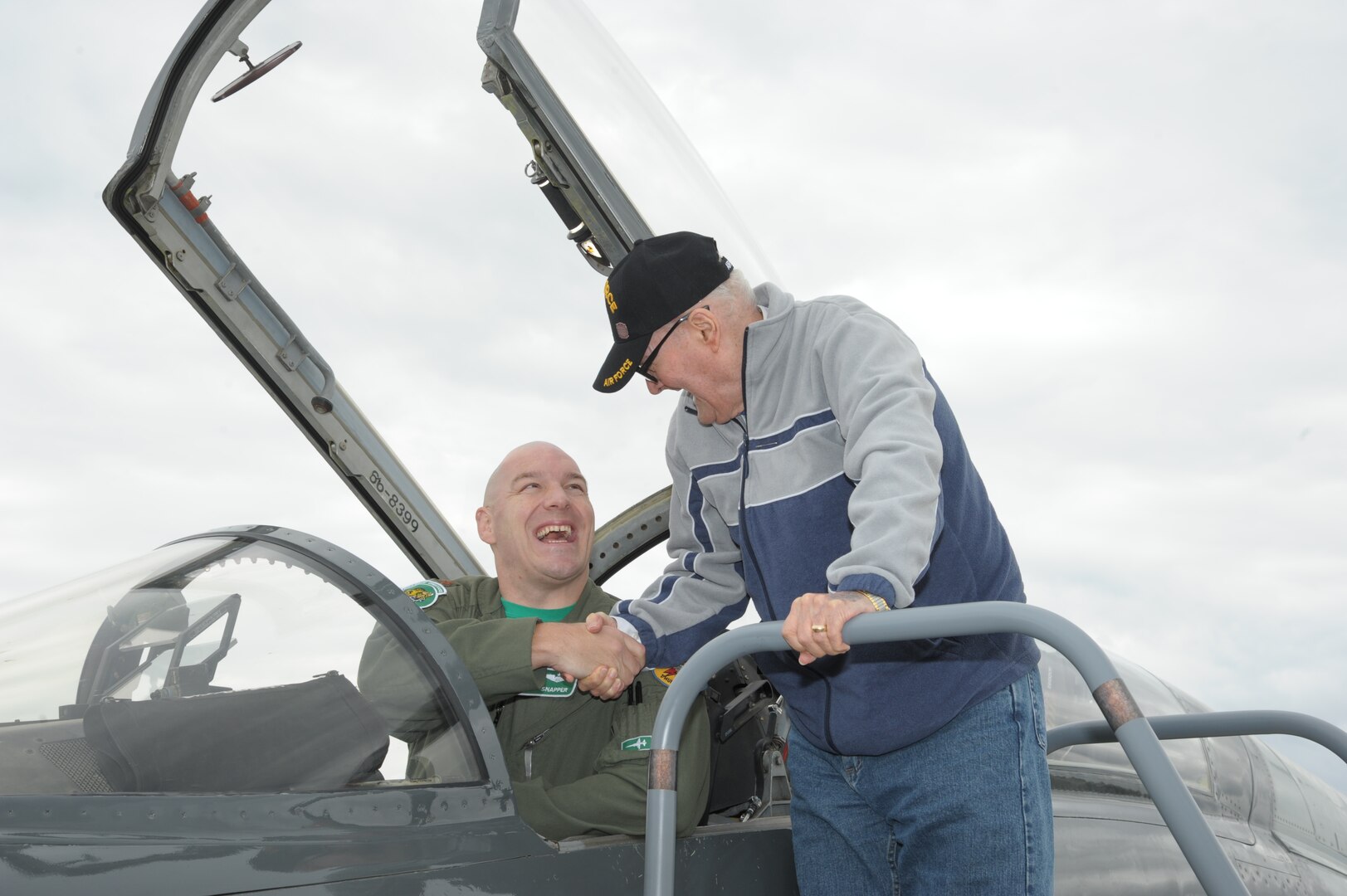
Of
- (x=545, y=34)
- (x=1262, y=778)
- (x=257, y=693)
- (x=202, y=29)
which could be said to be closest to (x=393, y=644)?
(x=257, y=693)

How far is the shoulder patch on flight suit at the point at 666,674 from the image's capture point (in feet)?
7.66

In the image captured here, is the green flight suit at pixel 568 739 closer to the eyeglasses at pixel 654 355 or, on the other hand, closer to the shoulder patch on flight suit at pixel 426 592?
the shoulder patch on flight suit at pixel 426 592

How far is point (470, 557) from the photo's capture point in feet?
12.1

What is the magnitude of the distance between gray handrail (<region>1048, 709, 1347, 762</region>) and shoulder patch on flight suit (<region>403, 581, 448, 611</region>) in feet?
4.95

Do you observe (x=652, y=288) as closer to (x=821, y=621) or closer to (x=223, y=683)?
(x=821, y=621)

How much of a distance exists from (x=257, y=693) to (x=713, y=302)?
40.1 inches

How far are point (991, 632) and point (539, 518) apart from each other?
1633 millimetres

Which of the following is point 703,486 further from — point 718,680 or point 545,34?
point 545,34

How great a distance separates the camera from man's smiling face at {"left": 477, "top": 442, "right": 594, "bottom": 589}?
284 centimetres

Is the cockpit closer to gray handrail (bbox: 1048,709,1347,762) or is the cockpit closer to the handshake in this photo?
the handshake

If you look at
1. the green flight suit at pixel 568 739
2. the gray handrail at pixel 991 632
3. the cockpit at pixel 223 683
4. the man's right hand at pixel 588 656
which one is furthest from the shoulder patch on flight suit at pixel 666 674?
the gray handrail at pixel 991 632

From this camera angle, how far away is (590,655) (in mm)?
2166

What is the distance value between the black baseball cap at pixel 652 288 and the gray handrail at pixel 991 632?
644 millimetres

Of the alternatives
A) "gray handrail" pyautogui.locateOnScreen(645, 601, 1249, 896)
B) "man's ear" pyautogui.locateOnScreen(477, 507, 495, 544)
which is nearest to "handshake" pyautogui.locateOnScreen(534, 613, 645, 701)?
"gray handrail" pyautogui.locateOnScreen(645, 601, 1249, 896)
